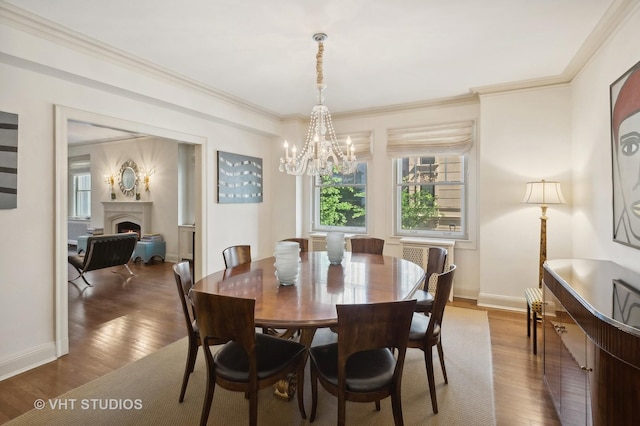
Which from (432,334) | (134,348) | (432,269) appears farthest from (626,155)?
(134,348)

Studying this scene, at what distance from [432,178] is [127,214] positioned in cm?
645

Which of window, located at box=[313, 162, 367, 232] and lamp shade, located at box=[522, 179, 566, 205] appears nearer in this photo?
lamp shade, located at box=[522, 179, 566, 205]

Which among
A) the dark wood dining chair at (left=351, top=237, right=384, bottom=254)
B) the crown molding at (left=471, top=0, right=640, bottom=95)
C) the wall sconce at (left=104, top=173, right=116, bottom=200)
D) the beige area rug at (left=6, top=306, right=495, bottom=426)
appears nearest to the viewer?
the beige area rug at (left=6, top=306, right=495, bottom=426)

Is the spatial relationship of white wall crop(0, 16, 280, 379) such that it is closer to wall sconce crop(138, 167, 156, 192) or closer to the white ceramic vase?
the white ceramic vase

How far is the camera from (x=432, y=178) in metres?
4.52

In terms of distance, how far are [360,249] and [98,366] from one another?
257 cm

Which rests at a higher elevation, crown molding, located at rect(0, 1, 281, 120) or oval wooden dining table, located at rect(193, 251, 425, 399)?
crown molding, located at rect(0, 1, 281, 120)

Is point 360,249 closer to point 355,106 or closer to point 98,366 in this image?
point 355,106

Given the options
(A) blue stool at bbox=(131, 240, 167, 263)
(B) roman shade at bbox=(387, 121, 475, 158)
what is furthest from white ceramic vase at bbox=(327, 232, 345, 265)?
(A) blue stool at bbox=(131, 240, 167, 263)

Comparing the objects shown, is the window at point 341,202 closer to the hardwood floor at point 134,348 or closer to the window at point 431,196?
the window at point 431,196

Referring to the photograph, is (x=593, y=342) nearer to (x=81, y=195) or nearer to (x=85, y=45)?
(x=85, y=45)

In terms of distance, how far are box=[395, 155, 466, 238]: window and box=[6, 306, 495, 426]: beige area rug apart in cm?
218

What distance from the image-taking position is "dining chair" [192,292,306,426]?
1.47 metres

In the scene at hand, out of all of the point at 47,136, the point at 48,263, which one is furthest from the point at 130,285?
the point at 47,136
